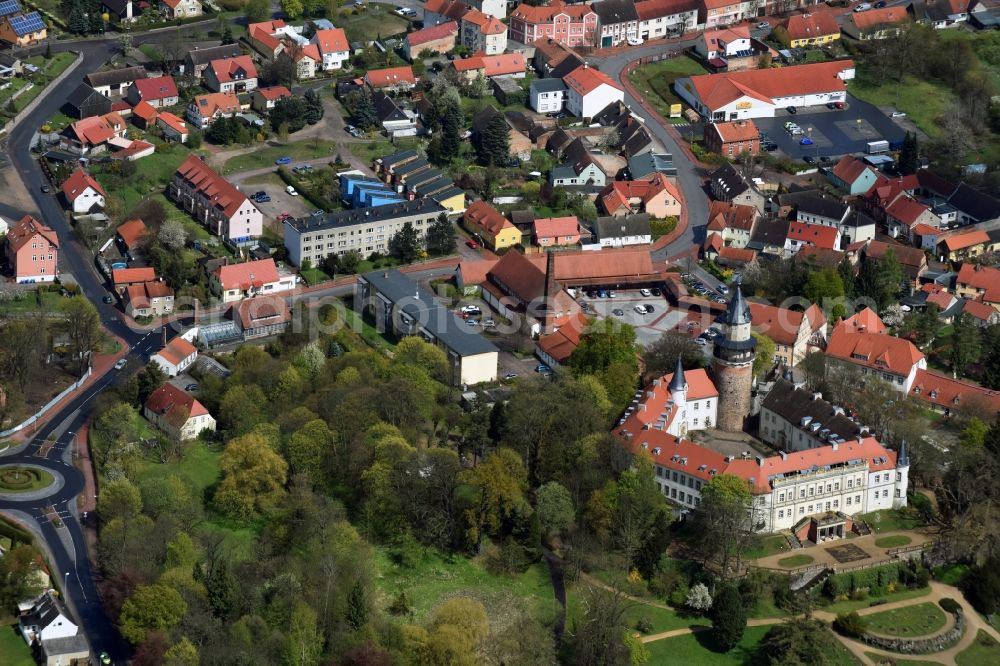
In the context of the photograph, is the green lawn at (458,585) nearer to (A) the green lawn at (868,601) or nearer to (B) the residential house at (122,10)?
(A) the green lawn at (868,601)

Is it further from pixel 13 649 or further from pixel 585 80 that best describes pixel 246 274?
pixel 585 80

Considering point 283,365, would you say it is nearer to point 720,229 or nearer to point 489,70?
point 720,229

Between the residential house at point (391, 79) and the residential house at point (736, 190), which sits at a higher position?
the residential house at point (391, 79)

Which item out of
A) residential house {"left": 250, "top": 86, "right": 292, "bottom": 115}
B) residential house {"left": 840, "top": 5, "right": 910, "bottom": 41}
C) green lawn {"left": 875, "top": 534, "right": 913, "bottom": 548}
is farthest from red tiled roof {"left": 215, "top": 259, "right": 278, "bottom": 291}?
residential house {"left": 840, "top": 5, "right": 910, "bottom": 41}

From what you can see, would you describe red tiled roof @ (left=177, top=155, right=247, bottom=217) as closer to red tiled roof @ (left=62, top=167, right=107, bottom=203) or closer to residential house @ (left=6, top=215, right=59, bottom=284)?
red tiled roof @ (left=62, top=167, right=107, bottom=203)

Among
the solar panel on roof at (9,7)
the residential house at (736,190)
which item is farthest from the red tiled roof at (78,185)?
the residential house at (736,190)

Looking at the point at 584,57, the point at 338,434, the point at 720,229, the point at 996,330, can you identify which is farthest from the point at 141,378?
the point at 584,57
